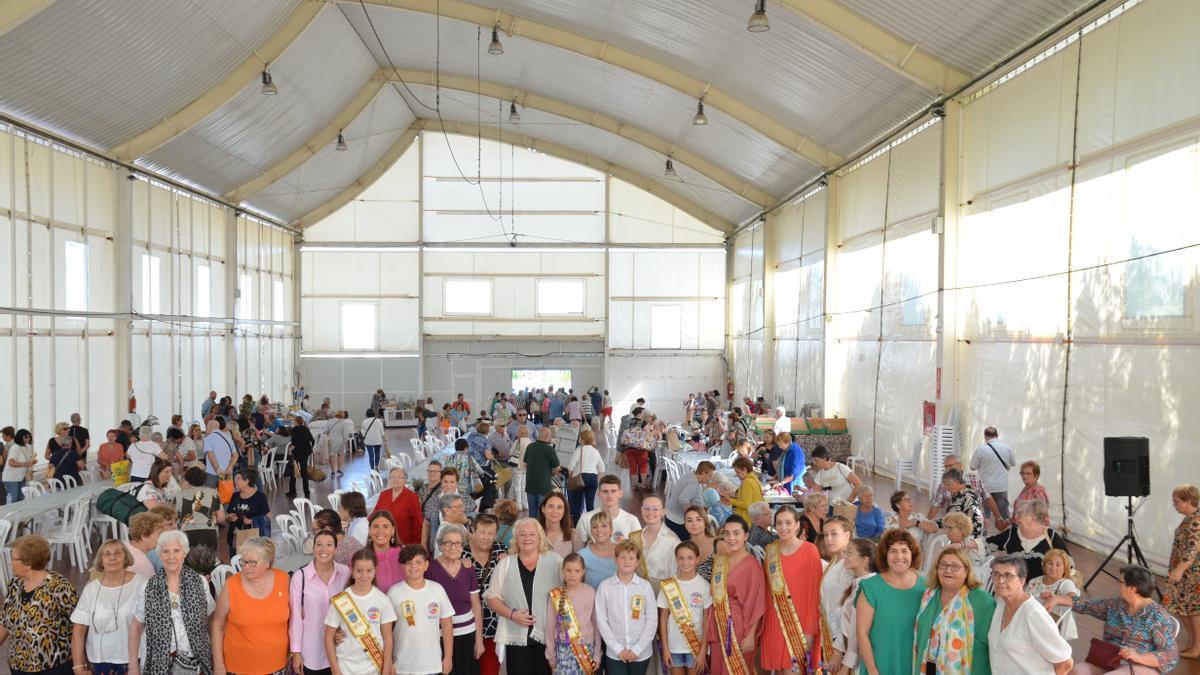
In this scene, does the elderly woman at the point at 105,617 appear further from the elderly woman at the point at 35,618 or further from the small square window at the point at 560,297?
the small square window at the point at 560,297

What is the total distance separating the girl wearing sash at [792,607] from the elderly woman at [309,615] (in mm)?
2099

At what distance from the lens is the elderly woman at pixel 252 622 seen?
4.16m

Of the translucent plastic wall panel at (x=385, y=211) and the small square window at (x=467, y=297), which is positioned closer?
the translucent plastic wall panel at (x=385, y=211)

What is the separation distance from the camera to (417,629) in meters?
4.29

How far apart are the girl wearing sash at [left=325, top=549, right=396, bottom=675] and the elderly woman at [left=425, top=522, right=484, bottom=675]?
0.32 m

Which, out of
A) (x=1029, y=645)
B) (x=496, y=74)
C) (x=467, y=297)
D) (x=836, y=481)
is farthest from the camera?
(x=467, y=297)

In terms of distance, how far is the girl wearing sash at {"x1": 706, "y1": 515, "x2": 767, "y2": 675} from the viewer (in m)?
4.50

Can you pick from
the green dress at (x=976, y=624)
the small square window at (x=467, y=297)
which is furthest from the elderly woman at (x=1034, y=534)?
the small square window at (x=467, y=297)

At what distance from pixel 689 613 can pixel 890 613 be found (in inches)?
38.9

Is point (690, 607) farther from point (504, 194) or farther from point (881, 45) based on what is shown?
point (504, 194)

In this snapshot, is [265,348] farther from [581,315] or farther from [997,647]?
[997,647]

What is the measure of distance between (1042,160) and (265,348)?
18.1 metres

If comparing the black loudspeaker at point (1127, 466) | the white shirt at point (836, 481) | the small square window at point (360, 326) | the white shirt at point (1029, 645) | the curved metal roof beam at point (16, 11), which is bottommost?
the white shirt at point (836, 481)

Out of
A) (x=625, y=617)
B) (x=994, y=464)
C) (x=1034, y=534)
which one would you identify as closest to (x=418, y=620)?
(x=625, y=617)
